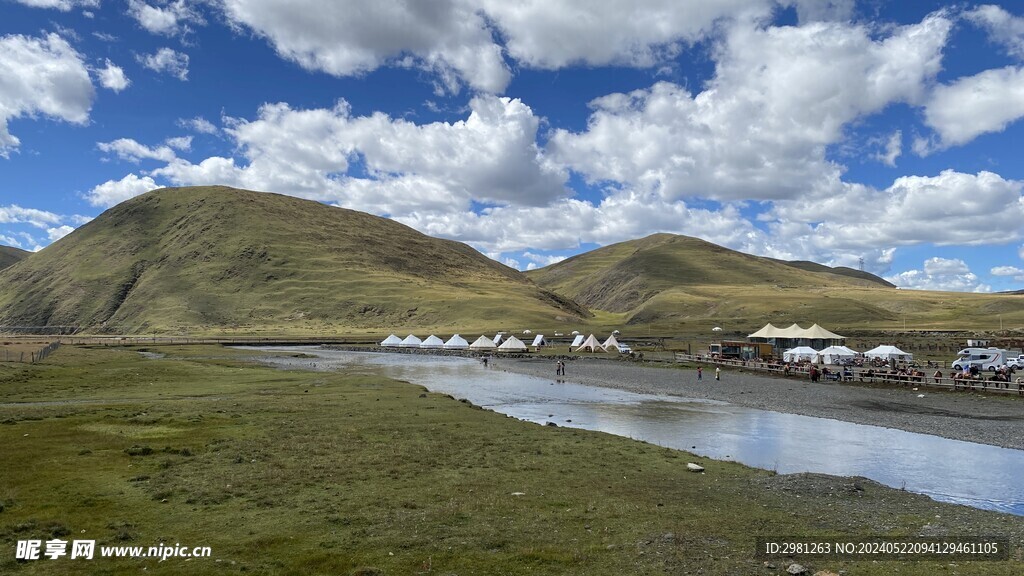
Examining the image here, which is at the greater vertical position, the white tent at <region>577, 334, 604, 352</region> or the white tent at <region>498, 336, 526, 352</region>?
the white tent at <region>577, 334, 604, 352</region>

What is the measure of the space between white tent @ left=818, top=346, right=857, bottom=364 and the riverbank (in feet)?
36.7

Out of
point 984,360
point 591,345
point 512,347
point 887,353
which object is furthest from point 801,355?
point 512,347

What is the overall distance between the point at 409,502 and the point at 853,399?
44.6 m

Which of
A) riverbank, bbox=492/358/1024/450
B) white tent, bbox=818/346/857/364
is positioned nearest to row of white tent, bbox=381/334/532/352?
riverbank, bbox=492/358/1024/450

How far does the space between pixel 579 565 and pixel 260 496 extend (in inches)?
368

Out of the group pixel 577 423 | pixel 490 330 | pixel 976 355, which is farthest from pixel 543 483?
pixel 490 330

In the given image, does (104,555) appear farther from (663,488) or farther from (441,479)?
(663,488)

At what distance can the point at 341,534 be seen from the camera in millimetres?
13359

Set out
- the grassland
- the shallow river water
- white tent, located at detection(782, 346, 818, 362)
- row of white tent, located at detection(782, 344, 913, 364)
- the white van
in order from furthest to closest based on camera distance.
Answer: white tent, located at detection(782, 346, 818, 362) → row of white tent, located at detection(782, 344, 913, 364) → the white van → the shallow river water → the grassland

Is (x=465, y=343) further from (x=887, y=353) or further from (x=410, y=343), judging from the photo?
(x=887, y=353)

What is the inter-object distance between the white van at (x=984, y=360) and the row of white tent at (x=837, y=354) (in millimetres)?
6343

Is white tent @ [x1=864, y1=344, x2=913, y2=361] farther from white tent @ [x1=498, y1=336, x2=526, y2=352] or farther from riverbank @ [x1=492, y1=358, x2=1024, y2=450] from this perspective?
white tent @ [x1=498, y1=336, x2=526, y2=352]

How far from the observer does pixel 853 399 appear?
48500 mm

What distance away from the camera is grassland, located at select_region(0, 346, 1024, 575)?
475 inches
